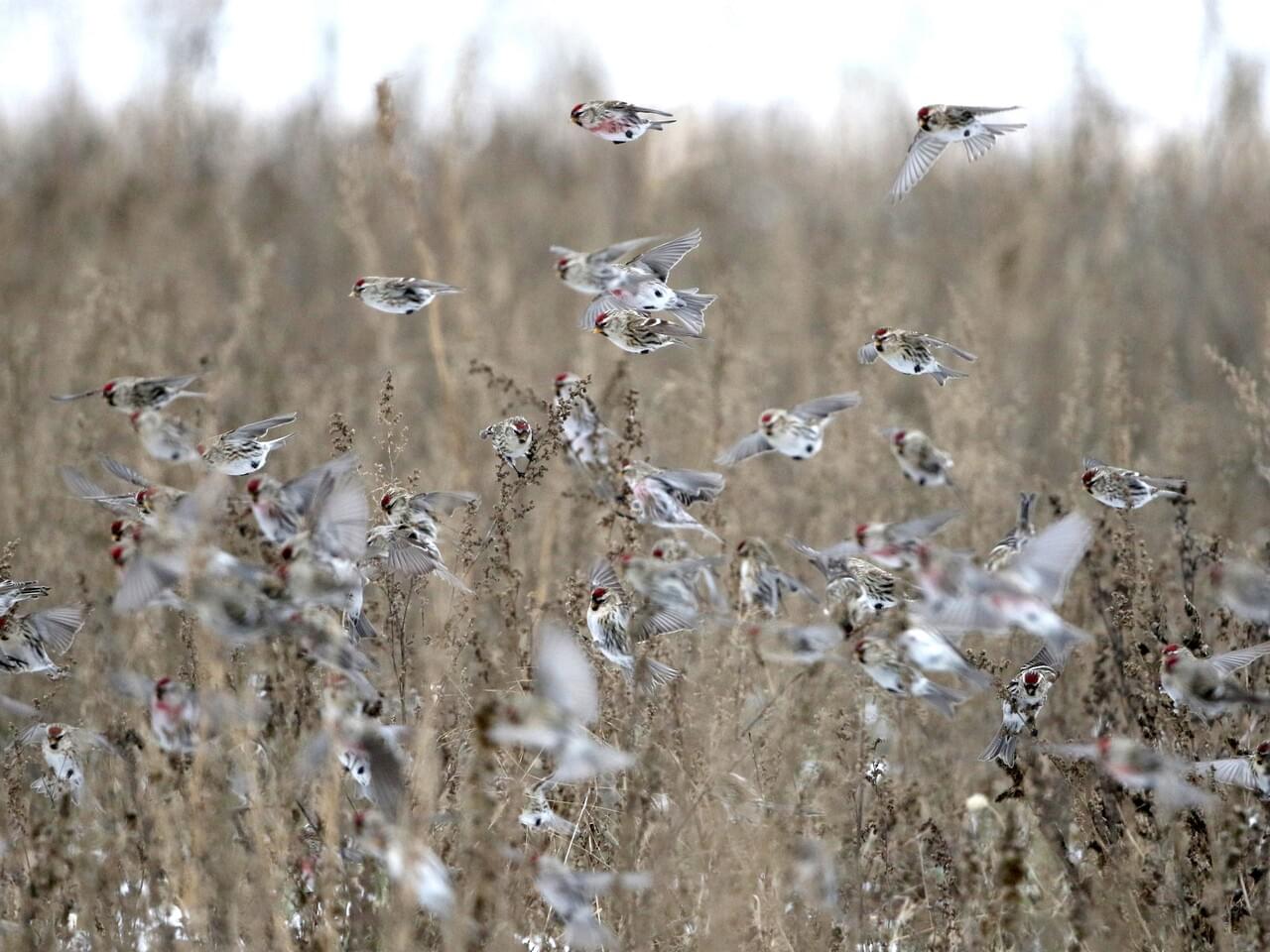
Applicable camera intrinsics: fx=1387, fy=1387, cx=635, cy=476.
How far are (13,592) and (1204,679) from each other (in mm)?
2448

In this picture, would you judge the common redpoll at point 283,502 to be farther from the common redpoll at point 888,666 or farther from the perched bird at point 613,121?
the perched bird at point 613,121

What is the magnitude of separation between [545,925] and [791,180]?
13180mm

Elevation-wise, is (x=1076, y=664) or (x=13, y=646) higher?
(x=13, y=646)

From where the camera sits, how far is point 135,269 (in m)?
9.28

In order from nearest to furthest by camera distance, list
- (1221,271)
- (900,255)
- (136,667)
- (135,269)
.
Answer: (136,667), (135,269), (1221,271), (900,255)

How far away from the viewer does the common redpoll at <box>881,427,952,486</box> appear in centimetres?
275

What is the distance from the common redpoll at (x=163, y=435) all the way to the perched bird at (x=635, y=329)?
995mm

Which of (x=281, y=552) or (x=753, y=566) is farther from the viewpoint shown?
(x=753, y=566)

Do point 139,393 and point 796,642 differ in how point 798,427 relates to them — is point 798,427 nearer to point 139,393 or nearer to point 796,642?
point 796,642

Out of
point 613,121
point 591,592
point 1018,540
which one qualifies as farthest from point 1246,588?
point 613,121

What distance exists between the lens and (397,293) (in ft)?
11.5

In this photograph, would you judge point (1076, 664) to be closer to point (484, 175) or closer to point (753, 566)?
point (753, 566)

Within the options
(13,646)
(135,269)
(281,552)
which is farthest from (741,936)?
(135,269)

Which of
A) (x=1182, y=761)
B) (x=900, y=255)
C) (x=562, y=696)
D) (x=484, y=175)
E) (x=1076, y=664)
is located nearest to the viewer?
(x=562, y=696)
